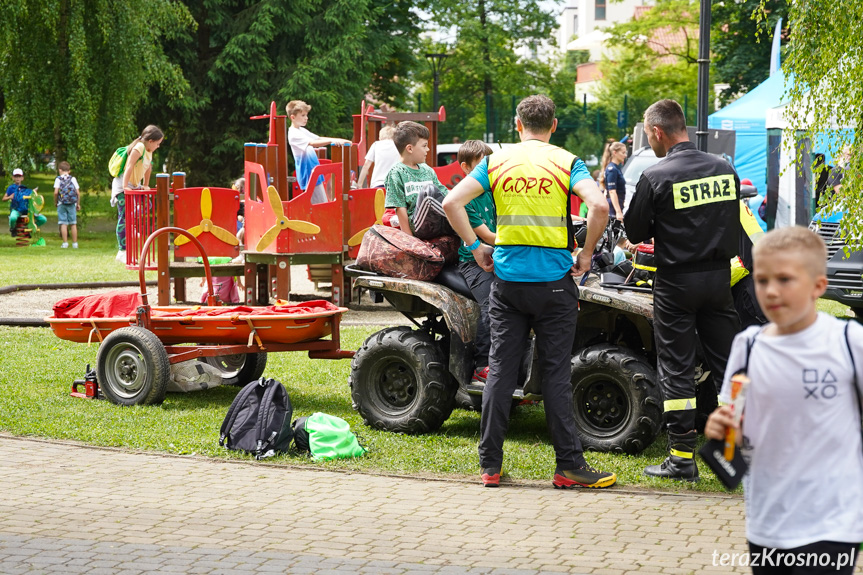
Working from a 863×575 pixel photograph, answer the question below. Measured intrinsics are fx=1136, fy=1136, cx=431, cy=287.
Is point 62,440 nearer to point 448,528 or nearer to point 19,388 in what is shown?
point 19,388

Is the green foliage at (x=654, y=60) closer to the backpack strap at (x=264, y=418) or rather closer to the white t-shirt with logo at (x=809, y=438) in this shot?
the backpack strap at (x=264, y=418)

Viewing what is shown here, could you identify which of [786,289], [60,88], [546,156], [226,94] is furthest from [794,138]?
[226,94]

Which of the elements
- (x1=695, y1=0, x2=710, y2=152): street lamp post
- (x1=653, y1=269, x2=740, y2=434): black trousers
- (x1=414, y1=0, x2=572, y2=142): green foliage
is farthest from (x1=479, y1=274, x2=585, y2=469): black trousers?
(x1=414, y1=0, x2=572, y2=142): green foliage

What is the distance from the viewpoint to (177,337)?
8.62 meters

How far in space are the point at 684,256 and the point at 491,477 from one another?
63.5 inches

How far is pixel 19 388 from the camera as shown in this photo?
9078 millimetres

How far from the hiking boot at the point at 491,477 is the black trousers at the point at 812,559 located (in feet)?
10.1

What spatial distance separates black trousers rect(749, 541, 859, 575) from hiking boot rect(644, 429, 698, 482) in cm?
309

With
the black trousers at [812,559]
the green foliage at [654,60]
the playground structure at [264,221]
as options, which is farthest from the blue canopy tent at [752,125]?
the black trousers at [812,559]

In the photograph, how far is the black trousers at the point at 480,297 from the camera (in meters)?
7.16

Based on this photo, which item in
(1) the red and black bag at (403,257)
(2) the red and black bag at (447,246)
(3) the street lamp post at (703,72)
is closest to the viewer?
(1) the red and black bag at (403,257)

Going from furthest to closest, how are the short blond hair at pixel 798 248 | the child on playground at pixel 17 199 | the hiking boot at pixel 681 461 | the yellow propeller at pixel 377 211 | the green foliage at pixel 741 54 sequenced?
1. the green foliage at pixel 741 54
2. the child on playground at pixel 17 199
3. the yellow propeller at pixel 377 211
4. the hiking boot at pixel 681 461
5. the short blond hair at pixel 798 248

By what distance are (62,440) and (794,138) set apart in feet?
18.7

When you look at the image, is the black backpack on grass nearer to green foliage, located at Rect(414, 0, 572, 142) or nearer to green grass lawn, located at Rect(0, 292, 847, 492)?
green grass lawn, located at Rect(0, 292, 847, 492)
